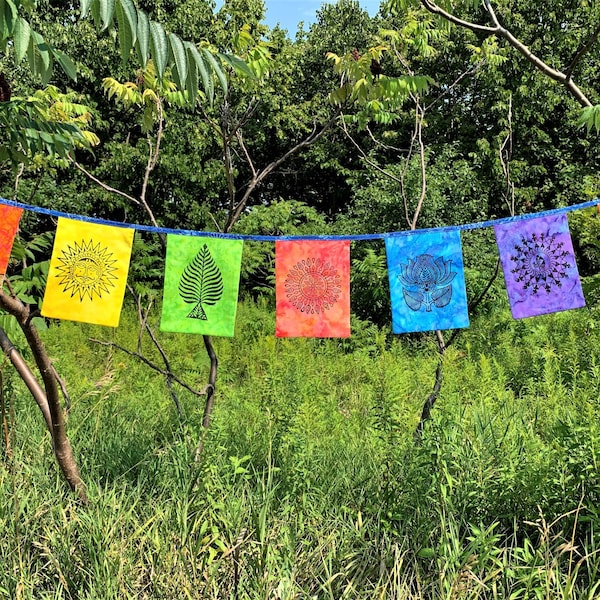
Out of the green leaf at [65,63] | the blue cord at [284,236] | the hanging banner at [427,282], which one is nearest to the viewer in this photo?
the green leaf at [65,63]

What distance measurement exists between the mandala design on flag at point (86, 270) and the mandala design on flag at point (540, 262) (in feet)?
5.49

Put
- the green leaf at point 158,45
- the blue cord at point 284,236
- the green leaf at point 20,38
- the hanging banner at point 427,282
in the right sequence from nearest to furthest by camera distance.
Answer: the green leaf at point 20,38 → the green leaf at point 158,45 → the blue cord at point 284,236 → the hanging banner at point 427,282

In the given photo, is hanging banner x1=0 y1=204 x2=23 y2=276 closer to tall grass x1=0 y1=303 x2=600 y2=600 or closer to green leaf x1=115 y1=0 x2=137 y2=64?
tall grass x1=0 y1=303 x2=600 y2=600

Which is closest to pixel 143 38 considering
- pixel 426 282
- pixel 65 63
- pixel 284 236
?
pixel 65 63

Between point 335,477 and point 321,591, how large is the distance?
23.7 inches

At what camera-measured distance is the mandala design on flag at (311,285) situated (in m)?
2.45

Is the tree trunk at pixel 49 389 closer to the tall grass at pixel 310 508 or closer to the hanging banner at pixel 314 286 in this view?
the tall grass at pixel 310 508

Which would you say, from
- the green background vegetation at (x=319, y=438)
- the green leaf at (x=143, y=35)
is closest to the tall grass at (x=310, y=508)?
the green background vegetation at (x=319, y=438)

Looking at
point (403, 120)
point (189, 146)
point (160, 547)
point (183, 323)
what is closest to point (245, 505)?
point (160, 547)

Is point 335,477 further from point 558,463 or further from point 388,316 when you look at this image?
point 388,316

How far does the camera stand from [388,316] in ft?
21.8

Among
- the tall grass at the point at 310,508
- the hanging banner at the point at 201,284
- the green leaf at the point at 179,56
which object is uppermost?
the green leaf at the point at 179,56

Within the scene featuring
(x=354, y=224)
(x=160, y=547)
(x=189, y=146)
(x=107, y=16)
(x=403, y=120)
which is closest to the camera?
(x=107, y=16)

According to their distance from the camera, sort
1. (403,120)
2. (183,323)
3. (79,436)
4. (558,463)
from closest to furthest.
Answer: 1. (558,463)
2. (183,323)
3. (79,436)
4. (403,120)
